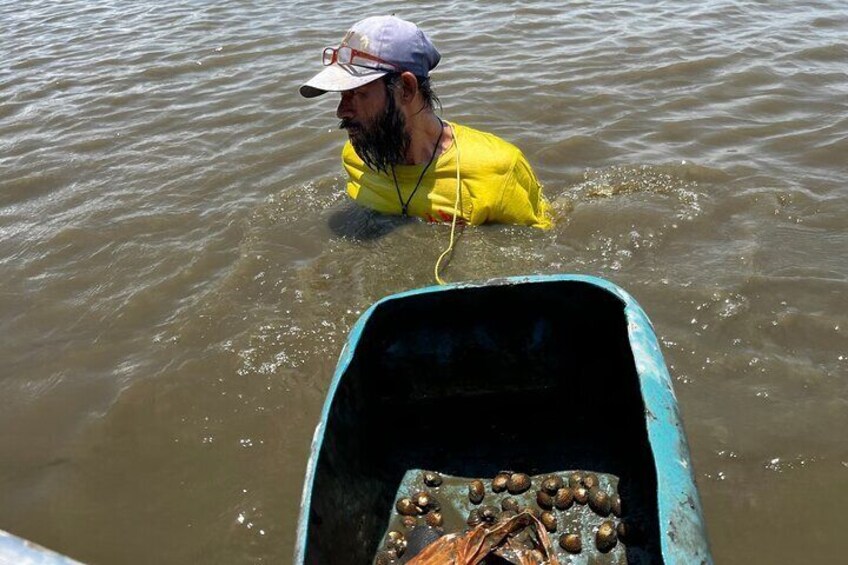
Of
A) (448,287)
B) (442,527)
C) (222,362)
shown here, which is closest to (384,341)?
(448,287)

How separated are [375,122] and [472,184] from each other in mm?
707

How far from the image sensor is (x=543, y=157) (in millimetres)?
6172

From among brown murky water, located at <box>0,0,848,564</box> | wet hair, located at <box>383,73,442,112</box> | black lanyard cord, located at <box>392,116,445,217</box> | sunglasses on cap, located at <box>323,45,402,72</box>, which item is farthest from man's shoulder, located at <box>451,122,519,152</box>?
sunglasses on cap, located at <box>323,45,402,72</box>

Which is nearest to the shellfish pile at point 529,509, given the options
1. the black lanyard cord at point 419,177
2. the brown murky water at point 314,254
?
the brown murky water at point 314,254

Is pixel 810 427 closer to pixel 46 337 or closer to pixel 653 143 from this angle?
pixel 653 143

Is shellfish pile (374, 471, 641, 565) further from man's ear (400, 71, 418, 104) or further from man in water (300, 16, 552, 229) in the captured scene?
man's ear (400, 71, 418, 104)

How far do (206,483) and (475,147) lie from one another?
2432 millimetres

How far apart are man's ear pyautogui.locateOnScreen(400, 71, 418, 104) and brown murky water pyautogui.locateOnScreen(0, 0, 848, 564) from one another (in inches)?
33.9

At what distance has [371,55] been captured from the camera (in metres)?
3.85

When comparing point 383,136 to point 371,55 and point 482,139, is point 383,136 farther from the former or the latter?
point 482,139

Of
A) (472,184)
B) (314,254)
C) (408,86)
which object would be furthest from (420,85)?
(314,254)

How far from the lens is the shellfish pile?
280cm

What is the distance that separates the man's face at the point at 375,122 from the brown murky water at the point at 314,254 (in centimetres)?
57

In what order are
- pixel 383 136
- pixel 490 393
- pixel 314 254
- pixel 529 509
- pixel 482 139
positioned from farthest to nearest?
pixel 314 254
pixel 482 139
pixel 383 136
pixel 490 393
pixel 529 509
